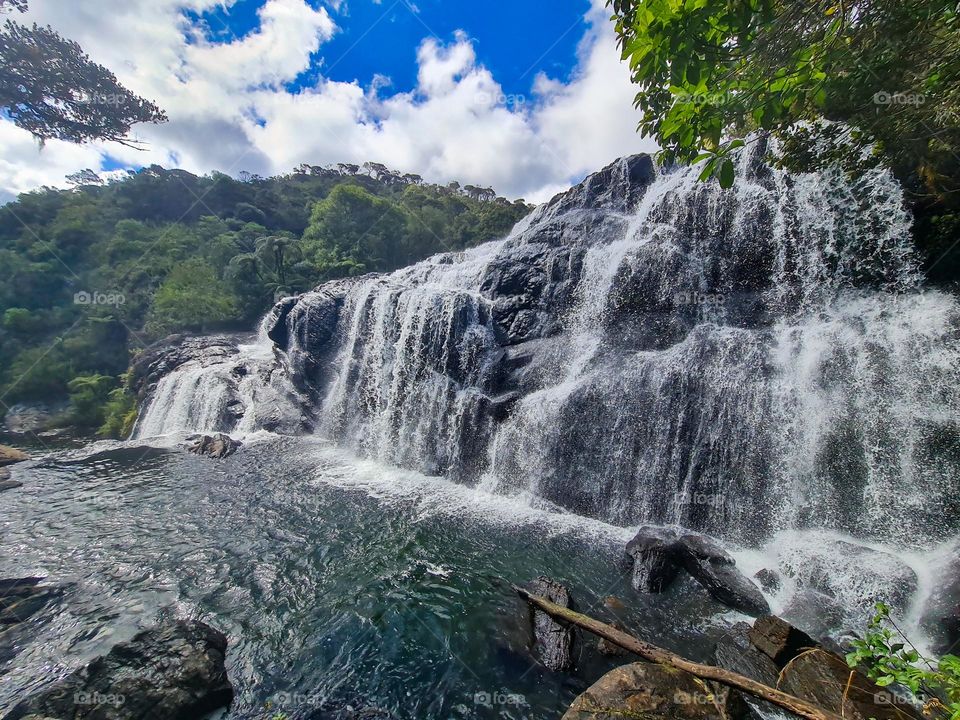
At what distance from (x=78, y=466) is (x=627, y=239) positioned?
2334cm

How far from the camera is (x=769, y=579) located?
8008 millimetres

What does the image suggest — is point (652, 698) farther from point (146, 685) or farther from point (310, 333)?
point (310, 333)

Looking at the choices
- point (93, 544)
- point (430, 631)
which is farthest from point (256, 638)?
point (93, 544)

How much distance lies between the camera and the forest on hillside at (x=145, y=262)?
27578 mm

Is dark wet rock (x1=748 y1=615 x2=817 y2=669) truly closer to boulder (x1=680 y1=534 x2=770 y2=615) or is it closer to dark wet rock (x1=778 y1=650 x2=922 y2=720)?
dark wet rock (x1=778 y1=650 x2=922 y2=720)

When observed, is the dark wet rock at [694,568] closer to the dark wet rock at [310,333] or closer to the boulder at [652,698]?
the boulder at [652,698]

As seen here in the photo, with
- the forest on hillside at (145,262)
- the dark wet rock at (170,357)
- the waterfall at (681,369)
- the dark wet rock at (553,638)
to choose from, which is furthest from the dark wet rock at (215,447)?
the dark wet rock at (553,638)

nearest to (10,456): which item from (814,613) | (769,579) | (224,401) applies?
(224,401)

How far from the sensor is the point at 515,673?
19.7ft

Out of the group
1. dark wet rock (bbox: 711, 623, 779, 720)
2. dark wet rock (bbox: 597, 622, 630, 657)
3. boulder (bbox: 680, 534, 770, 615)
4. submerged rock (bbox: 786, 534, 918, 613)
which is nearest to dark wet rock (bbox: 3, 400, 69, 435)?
dark wet rock (bbox: 597, 622, 630, 657)

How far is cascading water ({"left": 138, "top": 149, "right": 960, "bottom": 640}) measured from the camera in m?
8.90

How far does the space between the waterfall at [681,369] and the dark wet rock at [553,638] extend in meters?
4.69

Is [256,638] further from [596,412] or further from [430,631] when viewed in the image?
[596,412]

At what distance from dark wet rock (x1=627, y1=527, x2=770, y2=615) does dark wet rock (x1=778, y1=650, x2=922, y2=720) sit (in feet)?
7.39
